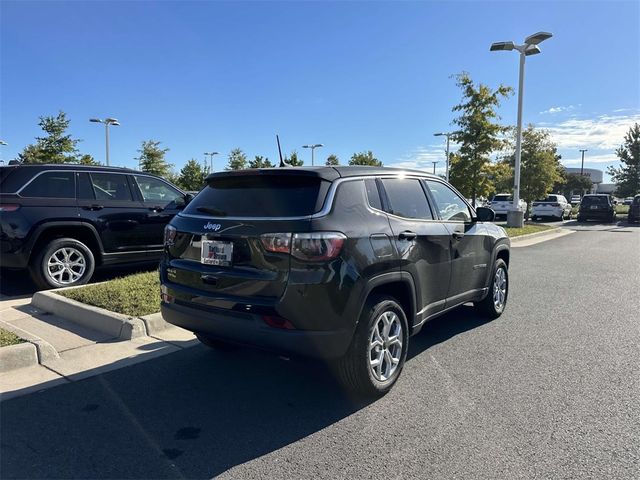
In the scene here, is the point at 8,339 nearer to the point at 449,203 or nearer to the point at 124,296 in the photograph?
the point at 124,296

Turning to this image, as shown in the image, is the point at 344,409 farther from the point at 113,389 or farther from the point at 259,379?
the point at 113,389

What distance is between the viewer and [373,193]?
12.6ft

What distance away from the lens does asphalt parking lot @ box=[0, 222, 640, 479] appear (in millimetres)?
2787

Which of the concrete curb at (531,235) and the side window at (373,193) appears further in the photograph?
the concrete curb at (531,235)

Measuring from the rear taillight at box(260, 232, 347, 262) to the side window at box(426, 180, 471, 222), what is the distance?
1877mm

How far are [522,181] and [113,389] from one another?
2346cm

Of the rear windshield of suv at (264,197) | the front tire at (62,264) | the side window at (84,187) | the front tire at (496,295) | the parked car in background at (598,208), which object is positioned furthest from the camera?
the parked car in background at (598,208)

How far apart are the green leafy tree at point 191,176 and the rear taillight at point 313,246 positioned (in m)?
45.7

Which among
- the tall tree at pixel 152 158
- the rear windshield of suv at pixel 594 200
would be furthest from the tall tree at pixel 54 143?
the rear windshield of suv at pixel 594 200

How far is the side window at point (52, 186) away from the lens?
657 centimetres

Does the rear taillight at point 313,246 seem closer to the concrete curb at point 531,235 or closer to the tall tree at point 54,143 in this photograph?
the concrete curb at point 531,235

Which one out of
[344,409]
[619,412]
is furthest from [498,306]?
[344,409]

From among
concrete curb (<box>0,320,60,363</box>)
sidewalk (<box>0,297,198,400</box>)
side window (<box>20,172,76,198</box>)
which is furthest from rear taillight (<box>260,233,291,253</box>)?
side window (<box>20,172,76,198</box>)

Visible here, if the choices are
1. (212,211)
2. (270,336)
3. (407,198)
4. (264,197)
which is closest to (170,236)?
(212,211)
